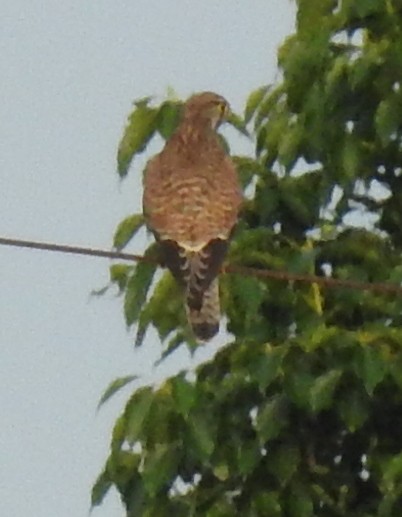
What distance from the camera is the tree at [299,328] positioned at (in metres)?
7.48

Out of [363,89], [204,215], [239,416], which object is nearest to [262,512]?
[239,416]

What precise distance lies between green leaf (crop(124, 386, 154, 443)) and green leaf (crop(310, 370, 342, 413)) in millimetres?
502

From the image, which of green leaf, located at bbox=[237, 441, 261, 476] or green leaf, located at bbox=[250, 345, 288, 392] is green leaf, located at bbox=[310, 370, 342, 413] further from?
green leaf, located at bbox=[237, 441, 261, 476]

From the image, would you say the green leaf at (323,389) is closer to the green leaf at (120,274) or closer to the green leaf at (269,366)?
the green leaf at (269,366)

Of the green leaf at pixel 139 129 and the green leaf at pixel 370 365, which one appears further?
the green leaf at pixel 139 129

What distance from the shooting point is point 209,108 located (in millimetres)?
8227

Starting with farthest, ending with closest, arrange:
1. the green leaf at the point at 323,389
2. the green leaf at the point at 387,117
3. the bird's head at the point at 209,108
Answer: the bird's head at the point at 209,108, the green leaf at the point at 387,117, the green leaf at the point at 323,389

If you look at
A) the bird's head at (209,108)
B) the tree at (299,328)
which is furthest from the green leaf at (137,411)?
the bird's head at (209,108)

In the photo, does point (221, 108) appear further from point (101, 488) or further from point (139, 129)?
point (101, 488)

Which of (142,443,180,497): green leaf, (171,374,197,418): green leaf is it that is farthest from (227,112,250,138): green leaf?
(142,443,180,497): green leaf

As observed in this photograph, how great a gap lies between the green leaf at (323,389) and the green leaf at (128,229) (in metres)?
0.80

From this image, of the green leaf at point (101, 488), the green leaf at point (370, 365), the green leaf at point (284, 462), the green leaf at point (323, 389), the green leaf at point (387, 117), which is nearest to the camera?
the green leaf at point (370, 365)

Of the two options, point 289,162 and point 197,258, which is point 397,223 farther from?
point 197,258

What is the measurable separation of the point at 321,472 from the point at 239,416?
1.05 ft
